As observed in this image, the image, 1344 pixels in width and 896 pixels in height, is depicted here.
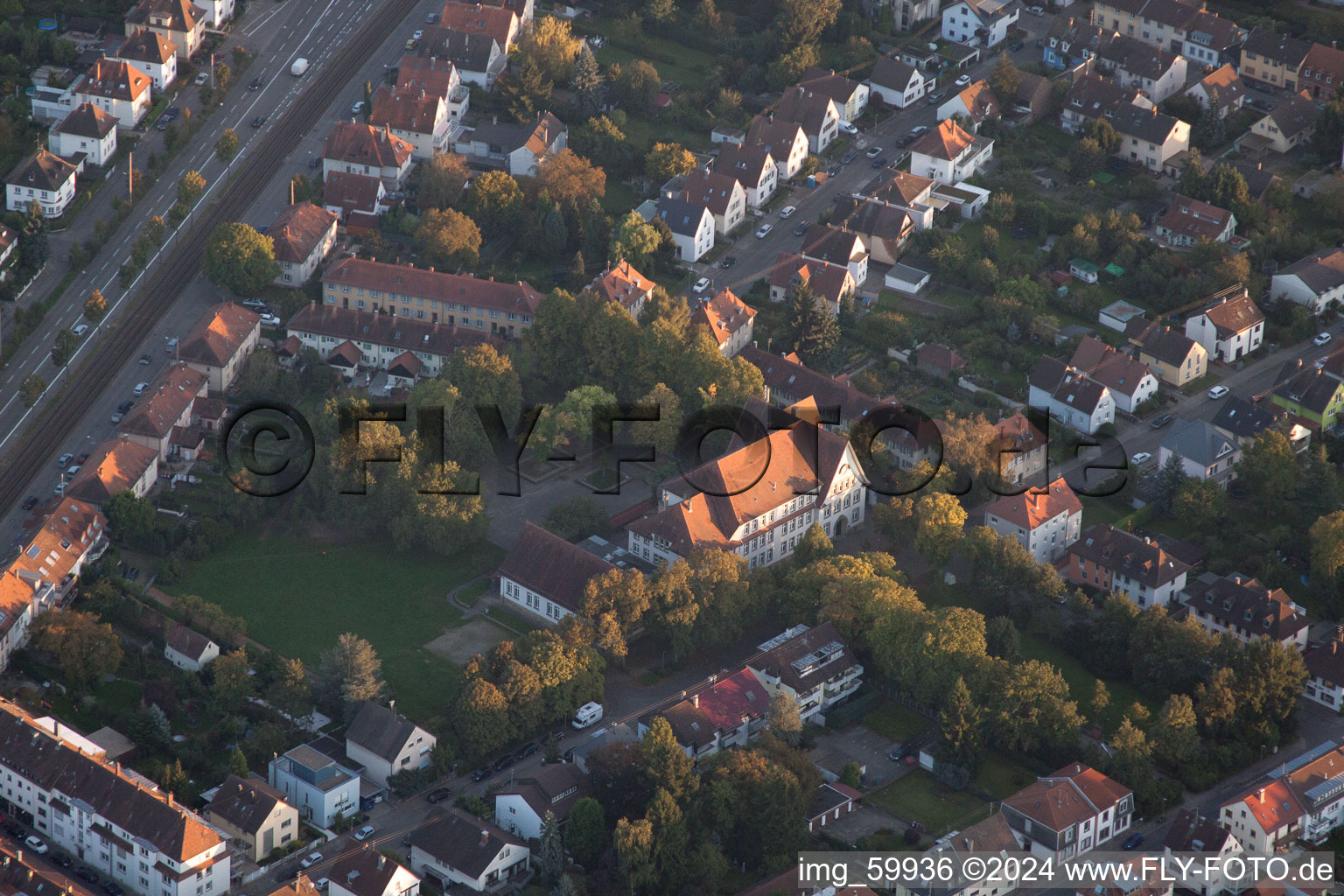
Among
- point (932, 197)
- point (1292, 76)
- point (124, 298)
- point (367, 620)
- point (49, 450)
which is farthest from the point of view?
point (1292, 76)

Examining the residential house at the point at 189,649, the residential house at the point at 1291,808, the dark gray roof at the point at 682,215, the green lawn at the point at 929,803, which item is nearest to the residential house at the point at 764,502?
the green lawn at the point at 929,803

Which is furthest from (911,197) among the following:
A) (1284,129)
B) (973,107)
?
(1284,129)

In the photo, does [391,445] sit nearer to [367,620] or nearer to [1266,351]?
[367,620]

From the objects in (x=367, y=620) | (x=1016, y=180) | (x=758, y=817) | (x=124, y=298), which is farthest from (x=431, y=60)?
(x=758, y=817)

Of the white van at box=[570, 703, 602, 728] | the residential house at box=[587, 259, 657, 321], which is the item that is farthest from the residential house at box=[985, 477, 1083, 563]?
the residential house at box=[587, 259, 657, 321]

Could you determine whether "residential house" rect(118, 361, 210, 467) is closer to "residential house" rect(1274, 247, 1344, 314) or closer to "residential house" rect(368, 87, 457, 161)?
"residential house" rect(368, 87, 457, 161)

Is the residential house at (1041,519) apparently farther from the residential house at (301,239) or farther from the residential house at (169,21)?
the residential house at (169,21)
